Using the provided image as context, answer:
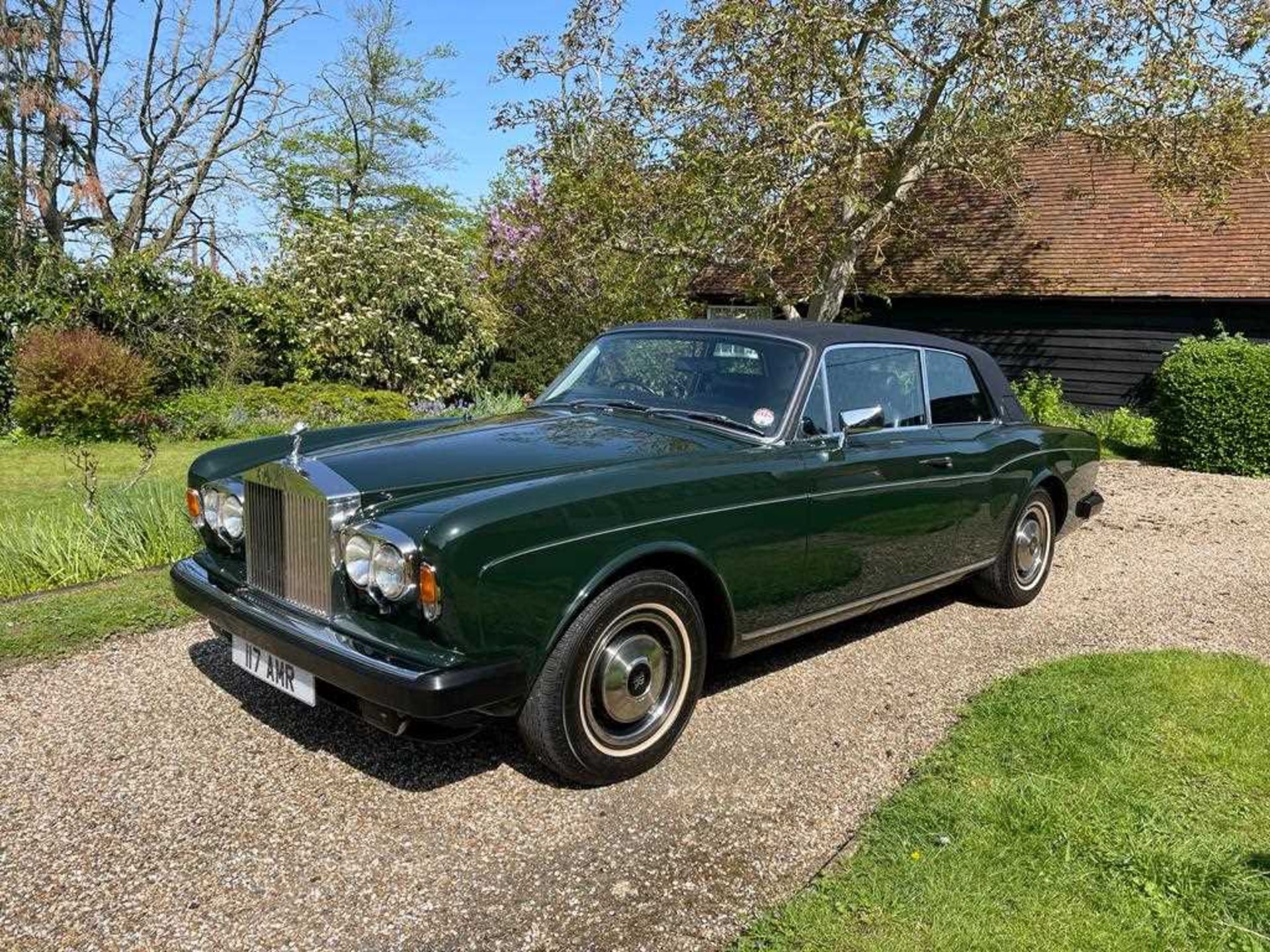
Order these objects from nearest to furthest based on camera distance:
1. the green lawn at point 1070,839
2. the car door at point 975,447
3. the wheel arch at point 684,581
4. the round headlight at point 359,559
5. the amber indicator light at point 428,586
→ the green lawn at point 1070,839 < the amber indicator light at point 428,586 < the round headlight at point 359,559 < the wheel arch at point 684,581 < the car door at point 975,447

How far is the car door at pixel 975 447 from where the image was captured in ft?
16.7

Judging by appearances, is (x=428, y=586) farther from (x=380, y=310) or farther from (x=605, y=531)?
(x=380, y=310)

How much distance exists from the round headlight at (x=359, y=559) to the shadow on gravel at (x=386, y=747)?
0.53m

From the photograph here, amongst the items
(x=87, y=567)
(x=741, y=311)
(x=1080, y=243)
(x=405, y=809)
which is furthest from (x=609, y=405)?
(x=1080, y=243)

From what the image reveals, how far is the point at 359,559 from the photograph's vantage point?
10.2 ft

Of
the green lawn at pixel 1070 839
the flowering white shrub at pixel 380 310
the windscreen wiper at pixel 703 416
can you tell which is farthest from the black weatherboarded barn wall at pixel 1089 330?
the windscreen wiper at pixel 703 416

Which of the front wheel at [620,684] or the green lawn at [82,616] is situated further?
the green lawn at [82,616]

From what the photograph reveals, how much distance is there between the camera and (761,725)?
13.2 ft

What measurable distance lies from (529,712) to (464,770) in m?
0.56

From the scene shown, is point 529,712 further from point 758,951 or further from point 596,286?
point 596,286

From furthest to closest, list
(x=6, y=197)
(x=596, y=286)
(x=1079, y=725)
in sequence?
(x=6, y=197), (x=596, y=286), (x=1079, y=725)

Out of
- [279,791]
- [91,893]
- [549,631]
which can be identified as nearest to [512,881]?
[549,631]

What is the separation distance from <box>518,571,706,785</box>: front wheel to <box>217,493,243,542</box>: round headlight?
4.86 feet

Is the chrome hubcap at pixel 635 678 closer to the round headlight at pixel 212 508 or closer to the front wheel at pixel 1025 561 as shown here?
the round headlight at pixel 212 508
